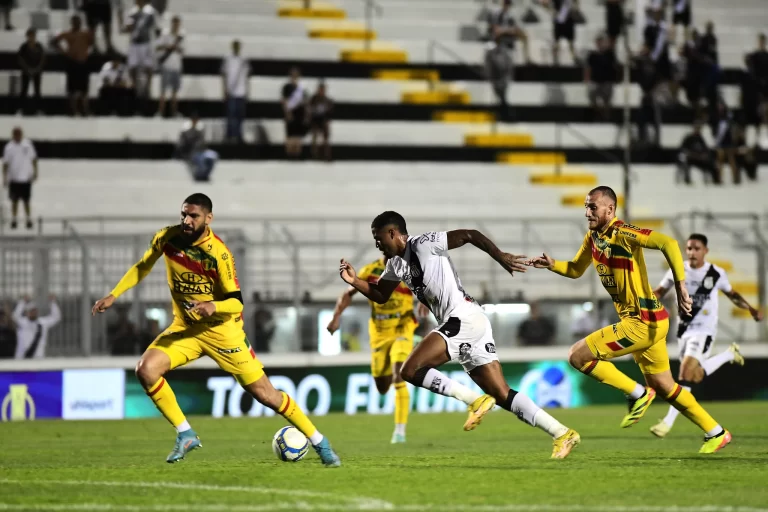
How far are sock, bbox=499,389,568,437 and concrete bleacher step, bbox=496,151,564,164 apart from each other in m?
20.9

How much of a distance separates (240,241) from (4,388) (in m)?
4.42

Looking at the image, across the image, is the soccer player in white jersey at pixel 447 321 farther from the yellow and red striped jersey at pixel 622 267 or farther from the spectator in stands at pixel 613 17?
the spectator in stands at pixel 613 17

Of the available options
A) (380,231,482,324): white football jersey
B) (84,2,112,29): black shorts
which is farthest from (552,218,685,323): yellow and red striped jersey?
(84,2,112,29): black shorts

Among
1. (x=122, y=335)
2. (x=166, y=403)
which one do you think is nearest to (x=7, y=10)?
(x=122, y=335)

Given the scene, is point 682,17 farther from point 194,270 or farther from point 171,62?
point 194,270

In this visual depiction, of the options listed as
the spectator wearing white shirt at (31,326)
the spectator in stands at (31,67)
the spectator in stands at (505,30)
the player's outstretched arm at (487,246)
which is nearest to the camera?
the player's outstretched arm at (487,246)

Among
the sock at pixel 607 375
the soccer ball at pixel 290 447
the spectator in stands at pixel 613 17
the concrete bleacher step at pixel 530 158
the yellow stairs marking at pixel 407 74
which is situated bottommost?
the soccer ball at pixel 290 447

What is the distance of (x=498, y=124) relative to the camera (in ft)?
106

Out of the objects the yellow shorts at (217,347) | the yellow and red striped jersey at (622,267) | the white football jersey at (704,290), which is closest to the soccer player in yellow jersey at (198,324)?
the yellow shorts at (217,347)

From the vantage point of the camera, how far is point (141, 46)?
1141 inches

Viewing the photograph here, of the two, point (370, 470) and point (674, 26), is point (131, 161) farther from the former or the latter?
point (370, 470)

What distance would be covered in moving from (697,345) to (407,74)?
681 inches

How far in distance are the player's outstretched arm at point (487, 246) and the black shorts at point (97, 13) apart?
67.3 feet

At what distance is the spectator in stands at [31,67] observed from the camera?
28.1 meters
